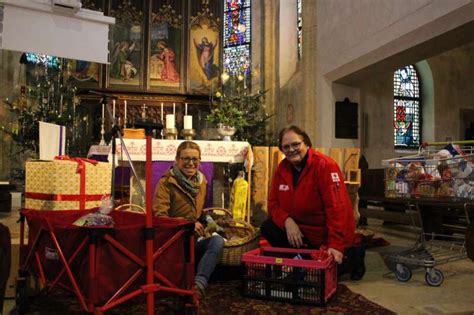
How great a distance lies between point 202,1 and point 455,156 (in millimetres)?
9431

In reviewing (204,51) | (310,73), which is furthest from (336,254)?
(204,51)

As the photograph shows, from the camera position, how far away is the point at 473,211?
17.7 feet

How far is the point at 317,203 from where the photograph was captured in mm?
3283

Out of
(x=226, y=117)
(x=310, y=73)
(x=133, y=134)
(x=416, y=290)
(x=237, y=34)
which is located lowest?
(x=416, y=290)

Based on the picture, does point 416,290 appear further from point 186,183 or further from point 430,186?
point 186,183

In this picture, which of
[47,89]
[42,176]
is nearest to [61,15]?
[42,176]

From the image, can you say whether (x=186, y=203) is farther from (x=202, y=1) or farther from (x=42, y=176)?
(x=202, y=1)

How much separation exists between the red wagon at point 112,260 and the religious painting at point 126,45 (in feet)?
29.1

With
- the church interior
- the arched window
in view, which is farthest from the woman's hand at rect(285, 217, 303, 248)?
the arched window

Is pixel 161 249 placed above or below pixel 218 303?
above

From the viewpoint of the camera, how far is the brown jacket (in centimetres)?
330

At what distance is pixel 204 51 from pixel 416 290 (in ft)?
30.2

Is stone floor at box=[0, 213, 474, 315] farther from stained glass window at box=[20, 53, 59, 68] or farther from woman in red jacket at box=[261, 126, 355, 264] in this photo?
stained glass window at box=[20, 53, 59, 68]

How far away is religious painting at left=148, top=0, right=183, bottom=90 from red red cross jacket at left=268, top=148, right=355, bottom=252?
8283 mm
